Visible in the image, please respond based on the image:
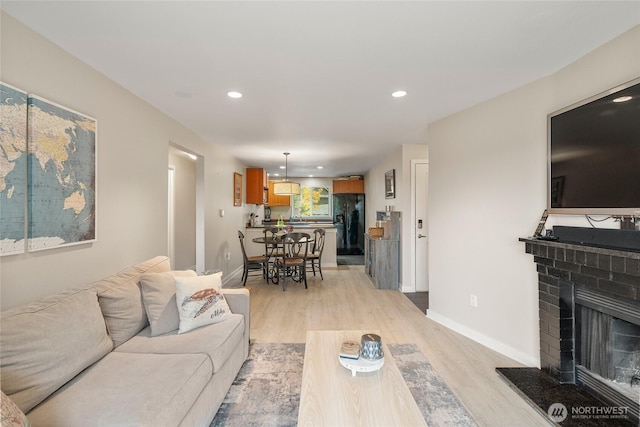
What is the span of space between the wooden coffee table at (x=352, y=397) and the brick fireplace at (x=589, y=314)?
→ 1.38m

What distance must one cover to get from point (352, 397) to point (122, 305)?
154cm

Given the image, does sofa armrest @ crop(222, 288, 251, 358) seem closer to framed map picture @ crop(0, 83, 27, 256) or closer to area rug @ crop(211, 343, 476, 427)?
area rug @ crop(211, 343, 476, 427)

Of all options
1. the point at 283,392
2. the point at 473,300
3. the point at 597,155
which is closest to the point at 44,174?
the point at 283,392

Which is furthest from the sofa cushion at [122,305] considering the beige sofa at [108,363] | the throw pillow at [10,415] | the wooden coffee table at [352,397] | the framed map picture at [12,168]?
the wooden coffee table at [352,397]

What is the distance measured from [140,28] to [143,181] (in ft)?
4.84

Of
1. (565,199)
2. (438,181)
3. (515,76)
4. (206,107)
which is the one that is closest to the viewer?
(565,199)

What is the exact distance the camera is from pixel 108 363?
160 centimetres

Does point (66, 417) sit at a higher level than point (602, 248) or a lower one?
lower

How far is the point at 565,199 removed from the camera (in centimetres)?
211

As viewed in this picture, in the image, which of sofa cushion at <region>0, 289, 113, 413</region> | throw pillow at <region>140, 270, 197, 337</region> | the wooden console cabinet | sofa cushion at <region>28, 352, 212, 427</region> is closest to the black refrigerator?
the wooden console cabinet

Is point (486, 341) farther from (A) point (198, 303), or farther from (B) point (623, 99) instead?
(A) point (198, 303)

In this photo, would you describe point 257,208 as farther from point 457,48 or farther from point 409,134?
point 457,48

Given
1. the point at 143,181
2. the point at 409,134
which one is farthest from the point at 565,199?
the point at 143,181

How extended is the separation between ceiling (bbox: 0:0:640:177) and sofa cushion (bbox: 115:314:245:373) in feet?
6.12
